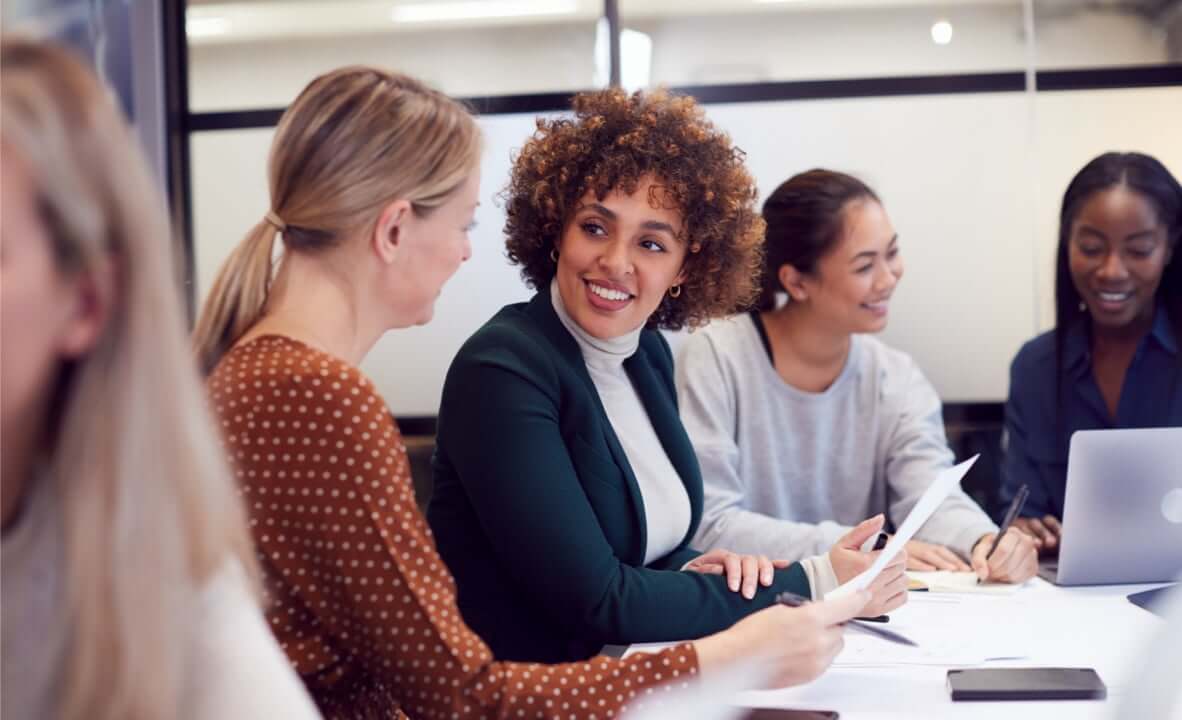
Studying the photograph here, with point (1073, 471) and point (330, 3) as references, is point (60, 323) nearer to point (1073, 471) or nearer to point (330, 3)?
point (1073, 471)

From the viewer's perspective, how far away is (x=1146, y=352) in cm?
269

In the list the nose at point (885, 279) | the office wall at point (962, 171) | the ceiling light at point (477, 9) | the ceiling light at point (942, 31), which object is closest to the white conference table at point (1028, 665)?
the nose at point (885, 279)

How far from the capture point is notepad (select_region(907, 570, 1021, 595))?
1983 millimetres

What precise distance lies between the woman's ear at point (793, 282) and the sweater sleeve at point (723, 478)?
0.82 ft

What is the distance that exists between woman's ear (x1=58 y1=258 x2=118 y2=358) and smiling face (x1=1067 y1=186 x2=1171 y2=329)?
2458mm

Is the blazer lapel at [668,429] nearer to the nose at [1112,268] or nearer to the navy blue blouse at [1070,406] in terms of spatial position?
the navy blue blouse at [1070,406]

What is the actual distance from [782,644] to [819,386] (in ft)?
5.01

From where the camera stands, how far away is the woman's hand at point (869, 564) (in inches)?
64.4

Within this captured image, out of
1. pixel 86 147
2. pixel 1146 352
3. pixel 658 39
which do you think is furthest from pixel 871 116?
pixel 86 147

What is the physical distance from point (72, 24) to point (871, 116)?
91.4 inches

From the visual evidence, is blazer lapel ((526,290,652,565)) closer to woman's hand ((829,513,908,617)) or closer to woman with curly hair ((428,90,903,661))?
woman with curly hair ((428,90,903,661))

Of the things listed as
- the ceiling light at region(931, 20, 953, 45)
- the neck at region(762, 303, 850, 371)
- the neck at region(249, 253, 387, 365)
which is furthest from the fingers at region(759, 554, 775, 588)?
the ceiling light at region(931, 20, 953, 45)

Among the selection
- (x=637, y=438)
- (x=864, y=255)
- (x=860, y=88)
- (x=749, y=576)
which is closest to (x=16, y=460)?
(x=749, y=576)

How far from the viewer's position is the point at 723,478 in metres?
2.57
